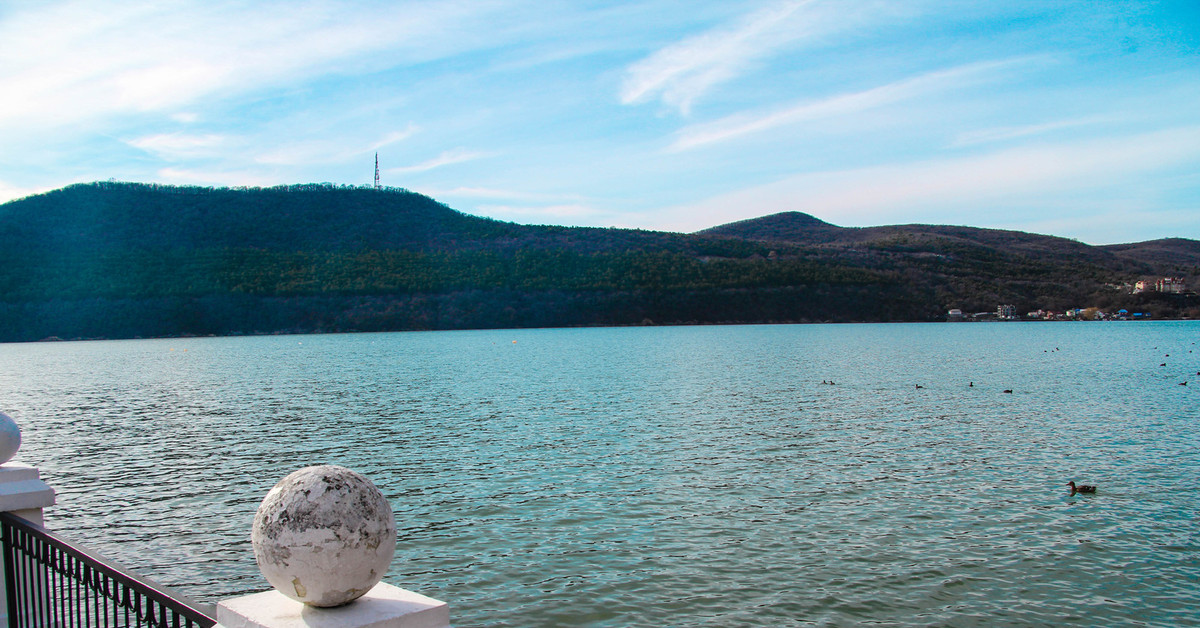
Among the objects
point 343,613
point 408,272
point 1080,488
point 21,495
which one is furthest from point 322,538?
point 408,272

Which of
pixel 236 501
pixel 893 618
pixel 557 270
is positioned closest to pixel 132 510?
pixel 236 501

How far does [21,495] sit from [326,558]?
361 centimetres

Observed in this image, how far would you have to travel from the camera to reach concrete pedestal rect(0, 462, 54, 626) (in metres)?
5.67

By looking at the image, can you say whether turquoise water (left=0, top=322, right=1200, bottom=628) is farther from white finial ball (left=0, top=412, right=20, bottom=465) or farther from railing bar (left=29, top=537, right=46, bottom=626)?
white finial ball (left=0, top=412, right=20, bottom=465)

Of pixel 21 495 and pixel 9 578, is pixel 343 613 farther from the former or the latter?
pixel 9 578

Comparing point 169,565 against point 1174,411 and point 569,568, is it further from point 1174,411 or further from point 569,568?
point 1174,411

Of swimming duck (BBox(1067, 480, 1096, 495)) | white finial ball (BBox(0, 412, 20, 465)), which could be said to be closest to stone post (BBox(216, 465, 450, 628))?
white finial ball (BBox(0, 412, 20, 465))

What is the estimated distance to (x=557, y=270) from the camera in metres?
151

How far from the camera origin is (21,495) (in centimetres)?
569

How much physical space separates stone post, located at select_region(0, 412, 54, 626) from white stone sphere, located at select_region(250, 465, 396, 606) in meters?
3.15

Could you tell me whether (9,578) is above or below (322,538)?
below

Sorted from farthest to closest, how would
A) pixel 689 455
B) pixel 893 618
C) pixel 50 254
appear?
pixel 50 254 → pixel 689 455 → pixel 893 618

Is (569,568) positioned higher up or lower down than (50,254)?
lower down

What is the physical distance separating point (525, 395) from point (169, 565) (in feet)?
80.8
